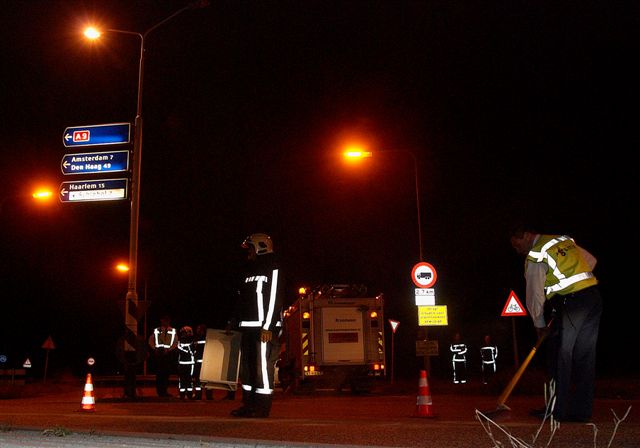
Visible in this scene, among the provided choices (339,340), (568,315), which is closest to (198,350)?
(339,340)

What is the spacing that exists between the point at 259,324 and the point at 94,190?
9825 mm

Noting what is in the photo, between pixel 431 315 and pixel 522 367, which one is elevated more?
pixel 431 315

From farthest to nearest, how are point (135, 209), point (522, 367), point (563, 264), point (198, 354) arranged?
point (198, 354), point (135, 209), point (563, 264), point (522, 367)

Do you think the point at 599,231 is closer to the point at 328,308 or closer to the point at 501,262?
the point at 501,262

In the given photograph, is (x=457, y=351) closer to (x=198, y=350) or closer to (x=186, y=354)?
(x=198, y=350)

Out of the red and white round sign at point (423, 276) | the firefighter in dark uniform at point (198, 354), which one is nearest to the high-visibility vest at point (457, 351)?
the red and white round sign at point (423, 276)

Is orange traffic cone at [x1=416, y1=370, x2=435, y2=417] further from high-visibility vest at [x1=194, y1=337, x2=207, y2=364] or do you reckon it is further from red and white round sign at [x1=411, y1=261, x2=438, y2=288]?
red and white round sign at [x1=411, y1=261, x2=438, y2=288]

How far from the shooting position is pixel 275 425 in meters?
7.17

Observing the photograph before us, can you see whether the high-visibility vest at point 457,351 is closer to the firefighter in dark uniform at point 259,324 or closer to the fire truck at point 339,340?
the fire truck at point 339,340

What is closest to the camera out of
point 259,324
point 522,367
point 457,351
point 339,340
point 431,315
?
point 522,367

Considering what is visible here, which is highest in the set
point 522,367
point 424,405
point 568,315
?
point 568,315

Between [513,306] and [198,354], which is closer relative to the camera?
[198,354]

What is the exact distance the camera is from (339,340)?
856 inches

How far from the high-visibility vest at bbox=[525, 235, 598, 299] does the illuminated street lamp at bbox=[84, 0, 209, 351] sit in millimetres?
10599
